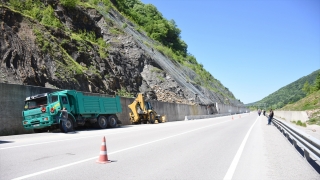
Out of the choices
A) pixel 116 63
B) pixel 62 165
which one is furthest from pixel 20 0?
pixel 62 165

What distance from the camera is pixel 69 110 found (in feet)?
64.3

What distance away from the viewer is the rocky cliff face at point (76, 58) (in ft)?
90.4

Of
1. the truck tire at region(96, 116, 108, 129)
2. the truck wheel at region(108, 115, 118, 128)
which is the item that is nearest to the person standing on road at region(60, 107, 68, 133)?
the truck tire at region(96, 116, 108, 129)

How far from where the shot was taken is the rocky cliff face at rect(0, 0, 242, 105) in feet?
90.4

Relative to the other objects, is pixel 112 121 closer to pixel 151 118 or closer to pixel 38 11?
pixel 151 118

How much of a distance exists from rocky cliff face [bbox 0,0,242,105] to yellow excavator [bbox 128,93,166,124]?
19.3 feet

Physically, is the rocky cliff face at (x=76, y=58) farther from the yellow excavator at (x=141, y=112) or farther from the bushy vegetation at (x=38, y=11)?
the yellow excavator at (x=141, y=112)

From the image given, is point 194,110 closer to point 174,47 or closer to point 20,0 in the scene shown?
point 20,0

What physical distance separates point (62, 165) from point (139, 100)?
23.4 meters

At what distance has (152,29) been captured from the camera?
97.1 m

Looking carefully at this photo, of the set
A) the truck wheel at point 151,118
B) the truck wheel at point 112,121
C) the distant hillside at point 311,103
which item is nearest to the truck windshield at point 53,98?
the truck wheel at point 112,121

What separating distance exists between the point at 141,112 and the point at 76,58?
36.8ft

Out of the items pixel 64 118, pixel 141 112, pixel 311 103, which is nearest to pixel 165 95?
pixel 141 112

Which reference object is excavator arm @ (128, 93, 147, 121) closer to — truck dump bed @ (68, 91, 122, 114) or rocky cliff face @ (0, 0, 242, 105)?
truck dump bed @ (68, 91, 122, 114)
